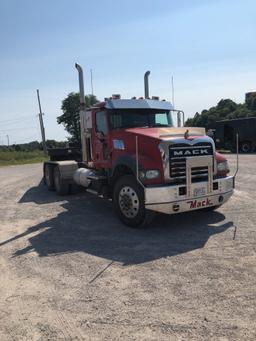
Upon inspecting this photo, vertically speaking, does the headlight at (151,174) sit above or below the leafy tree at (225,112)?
below

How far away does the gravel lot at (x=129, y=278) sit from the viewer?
363 cm

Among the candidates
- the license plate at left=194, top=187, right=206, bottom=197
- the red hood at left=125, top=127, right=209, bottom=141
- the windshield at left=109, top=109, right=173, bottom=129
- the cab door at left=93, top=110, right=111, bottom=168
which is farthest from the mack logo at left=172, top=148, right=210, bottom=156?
the cab door at left=93, top=110, right=111, bottom=168

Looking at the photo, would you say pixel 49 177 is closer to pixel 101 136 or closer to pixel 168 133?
pixel 101 136

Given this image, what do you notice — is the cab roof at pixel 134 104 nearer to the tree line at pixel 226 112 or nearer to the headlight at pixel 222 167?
the headlight at pixel 222 167

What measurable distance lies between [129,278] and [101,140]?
183 inches

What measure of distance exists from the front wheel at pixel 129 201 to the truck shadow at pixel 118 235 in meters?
0.19

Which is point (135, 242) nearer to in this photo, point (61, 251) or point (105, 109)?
point (61, 251)

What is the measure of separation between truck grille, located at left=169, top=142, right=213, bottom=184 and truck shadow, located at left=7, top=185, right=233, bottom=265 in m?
0.96

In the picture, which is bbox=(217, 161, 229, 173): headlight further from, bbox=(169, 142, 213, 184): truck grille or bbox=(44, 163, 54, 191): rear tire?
bbox=(44, 163, 54, 191): rear tire

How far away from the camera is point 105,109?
28.3 ft

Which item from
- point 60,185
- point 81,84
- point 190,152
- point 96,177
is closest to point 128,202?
point 190,152

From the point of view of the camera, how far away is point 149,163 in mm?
6930

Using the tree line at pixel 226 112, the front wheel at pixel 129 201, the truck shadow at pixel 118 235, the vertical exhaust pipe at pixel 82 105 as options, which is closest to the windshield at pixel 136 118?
the vertical exhaust pipe at pixel 82 105

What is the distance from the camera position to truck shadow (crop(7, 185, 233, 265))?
19.2ft
